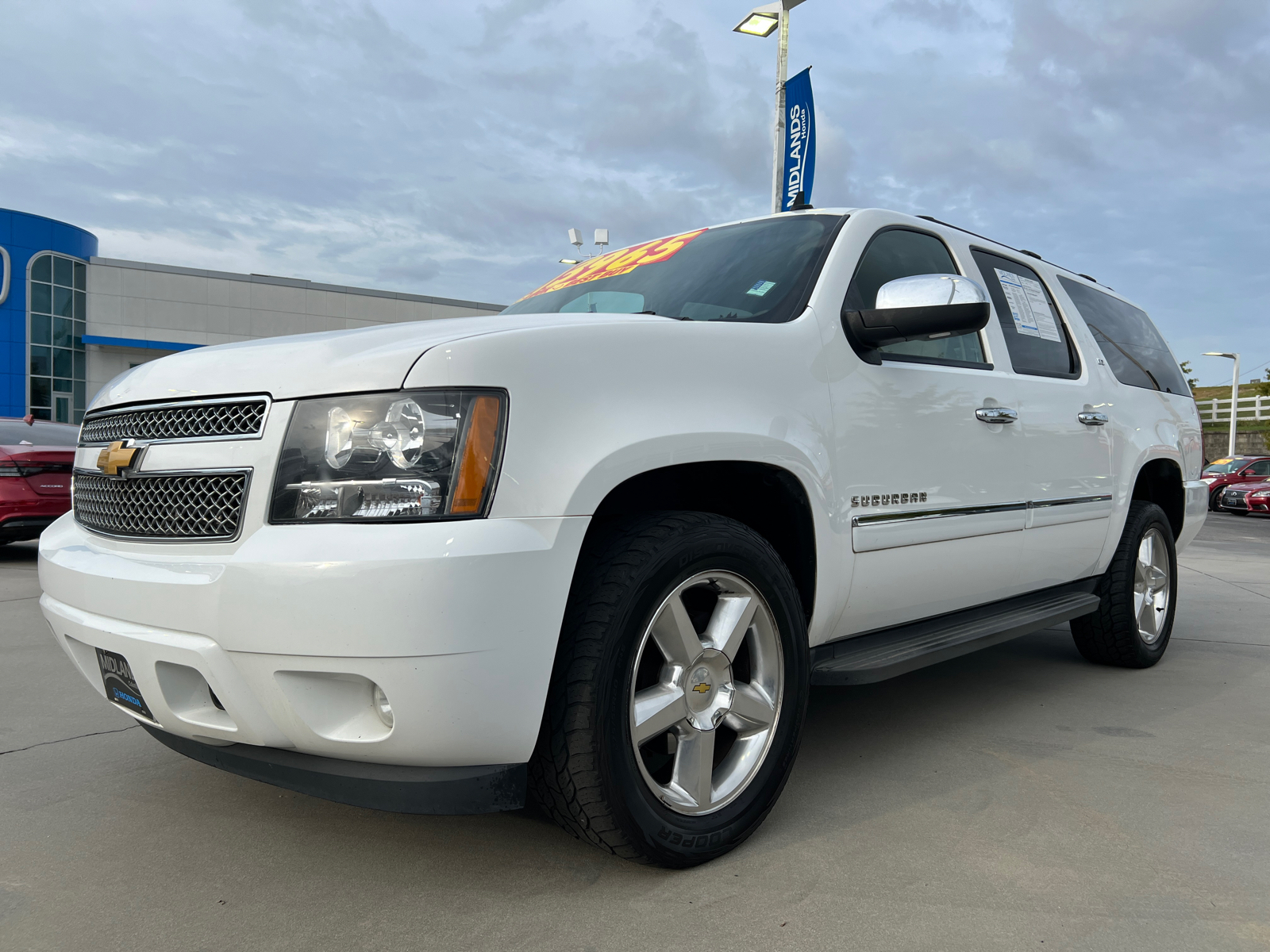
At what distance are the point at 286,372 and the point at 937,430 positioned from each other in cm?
195

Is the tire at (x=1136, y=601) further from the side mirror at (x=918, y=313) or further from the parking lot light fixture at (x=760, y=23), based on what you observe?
the parking lot light fixture at (x=760, y=23)

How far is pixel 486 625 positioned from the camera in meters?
1.85

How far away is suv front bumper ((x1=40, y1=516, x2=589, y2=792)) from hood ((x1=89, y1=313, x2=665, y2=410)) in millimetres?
308

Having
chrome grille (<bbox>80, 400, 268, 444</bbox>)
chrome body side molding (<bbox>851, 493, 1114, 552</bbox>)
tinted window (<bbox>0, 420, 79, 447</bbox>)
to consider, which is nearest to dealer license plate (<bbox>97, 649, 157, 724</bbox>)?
chrome grille (<bbox>80, 400, 268, 444</bbox>)

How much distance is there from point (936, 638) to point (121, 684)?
2322mm

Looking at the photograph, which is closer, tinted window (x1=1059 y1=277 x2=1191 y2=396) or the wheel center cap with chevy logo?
the wheel center cap with chevy logo

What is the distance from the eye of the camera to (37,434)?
26.3 feet

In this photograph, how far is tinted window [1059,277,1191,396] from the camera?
14.4 ft

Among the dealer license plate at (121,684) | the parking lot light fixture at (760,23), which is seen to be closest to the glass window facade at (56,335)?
the parking lot light fixture at (760,23)

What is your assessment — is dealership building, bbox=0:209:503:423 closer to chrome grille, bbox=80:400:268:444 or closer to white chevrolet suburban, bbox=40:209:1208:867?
white chevrolet suburban, bbox=40:209:1208:867

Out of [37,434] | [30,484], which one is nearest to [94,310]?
[37,434]

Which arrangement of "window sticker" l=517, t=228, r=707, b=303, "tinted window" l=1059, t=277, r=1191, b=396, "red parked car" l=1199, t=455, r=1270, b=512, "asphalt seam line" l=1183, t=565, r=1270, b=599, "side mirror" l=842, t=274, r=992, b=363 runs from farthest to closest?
"red parked car" l=1199, t=455, r=1270, b=512
"asphalt seam line" l=1183, t=565, r=1270, b=599
"tinted window" l=1059, t=277, r=1191, b=396
"window sticker" l=517, t=228, r=707, b=303
"side mirror" l=842, t=274, r=992, b=363

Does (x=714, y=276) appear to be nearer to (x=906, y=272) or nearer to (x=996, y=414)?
(x=906, y=272)

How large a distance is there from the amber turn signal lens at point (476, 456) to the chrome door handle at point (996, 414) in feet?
6.23
